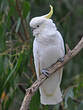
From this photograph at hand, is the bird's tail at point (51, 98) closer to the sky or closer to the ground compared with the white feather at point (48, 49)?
closer to the ground

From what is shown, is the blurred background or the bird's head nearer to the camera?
the bird's head

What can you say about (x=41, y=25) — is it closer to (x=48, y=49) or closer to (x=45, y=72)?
(x=48, y=49)

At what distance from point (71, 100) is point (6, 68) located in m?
0.52

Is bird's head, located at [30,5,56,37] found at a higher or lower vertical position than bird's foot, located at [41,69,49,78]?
higher

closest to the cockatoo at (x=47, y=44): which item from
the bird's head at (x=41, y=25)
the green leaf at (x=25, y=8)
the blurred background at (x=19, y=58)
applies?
the bird's head at (x=41, y=25)

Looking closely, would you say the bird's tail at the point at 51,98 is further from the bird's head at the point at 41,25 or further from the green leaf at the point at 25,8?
the green leaf at the point at 25,8

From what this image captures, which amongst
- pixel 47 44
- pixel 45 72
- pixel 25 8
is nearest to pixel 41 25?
pixel 47 44

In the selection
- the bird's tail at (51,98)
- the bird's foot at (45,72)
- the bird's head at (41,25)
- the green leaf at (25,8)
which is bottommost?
the bird's tail at (51,98)

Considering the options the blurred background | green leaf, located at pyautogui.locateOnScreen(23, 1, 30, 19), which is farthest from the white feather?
green leaf, located at pyautogui.locateOnScreen(23, 1, 30, 19)

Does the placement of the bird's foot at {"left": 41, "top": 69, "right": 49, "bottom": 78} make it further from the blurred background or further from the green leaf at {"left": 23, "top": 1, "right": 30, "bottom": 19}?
the green leaf at {"left": 23, "top": 1, "right": 30, "bottom": 19}

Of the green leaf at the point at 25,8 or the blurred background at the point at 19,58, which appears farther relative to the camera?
the green leaf at the point at 25,8

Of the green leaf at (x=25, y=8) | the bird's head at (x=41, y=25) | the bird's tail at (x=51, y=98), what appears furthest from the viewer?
the green leaf at (x=25, y=8)

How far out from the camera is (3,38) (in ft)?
9.09

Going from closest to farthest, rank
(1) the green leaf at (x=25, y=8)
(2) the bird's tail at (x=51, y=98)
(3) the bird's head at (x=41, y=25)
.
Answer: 1. (3) the bird's head at (x=41, y=25)
2. (2) the bird's tail at (x=51, y=98)
3. (1) the green leaf at (x=25, y=8)
